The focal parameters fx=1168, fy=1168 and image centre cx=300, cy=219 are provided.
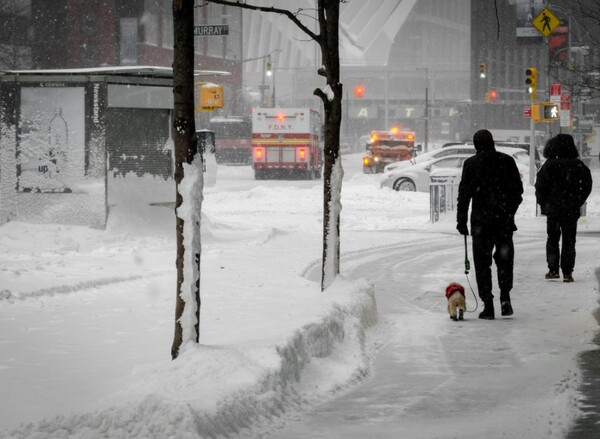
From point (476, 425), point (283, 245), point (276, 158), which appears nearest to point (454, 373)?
point (476, 425)

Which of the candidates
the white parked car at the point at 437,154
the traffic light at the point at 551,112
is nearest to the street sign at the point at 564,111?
the traffic light at the point at 551,112

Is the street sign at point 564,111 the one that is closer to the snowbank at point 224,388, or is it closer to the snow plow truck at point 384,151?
the snow plow truck at point 384,151

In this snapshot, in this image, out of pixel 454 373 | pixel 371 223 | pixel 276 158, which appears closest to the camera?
pixel 454 373

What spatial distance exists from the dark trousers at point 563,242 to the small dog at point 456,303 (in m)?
3.30

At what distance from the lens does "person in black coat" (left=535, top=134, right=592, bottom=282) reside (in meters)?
14.0

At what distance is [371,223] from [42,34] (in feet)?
146

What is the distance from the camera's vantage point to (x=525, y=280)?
14680 millimetres

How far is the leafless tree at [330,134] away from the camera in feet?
38.5

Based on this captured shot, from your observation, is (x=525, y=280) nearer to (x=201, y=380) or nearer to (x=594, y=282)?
(x=594, y=282)

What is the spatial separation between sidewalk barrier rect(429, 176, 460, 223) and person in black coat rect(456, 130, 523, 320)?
1258 centimetres

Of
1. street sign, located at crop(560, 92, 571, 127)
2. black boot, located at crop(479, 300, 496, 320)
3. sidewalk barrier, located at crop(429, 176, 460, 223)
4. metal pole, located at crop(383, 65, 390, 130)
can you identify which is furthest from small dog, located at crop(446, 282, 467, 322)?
metal pole, located at crop(383, 65, 390, 130)

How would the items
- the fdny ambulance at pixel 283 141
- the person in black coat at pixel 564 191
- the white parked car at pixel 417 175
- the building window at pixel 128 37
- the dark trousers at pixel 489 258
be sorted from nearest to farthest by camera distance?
the dark trousers at pixel 489 258, the person in black coat at pixel 564 191, the white parked car at pixel 417 175, the fdny ambulance at pixel 283 141, the building window at pixel 128 37

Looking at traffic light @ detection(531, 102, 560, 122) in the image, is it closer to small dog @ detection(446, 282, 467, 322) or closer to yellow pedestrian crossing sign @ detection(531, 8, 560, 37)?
yellow pedestrian crossing sign @ detection(531, 8, 560, 37)

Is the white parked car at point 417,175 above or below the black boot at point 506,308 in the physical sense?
above
